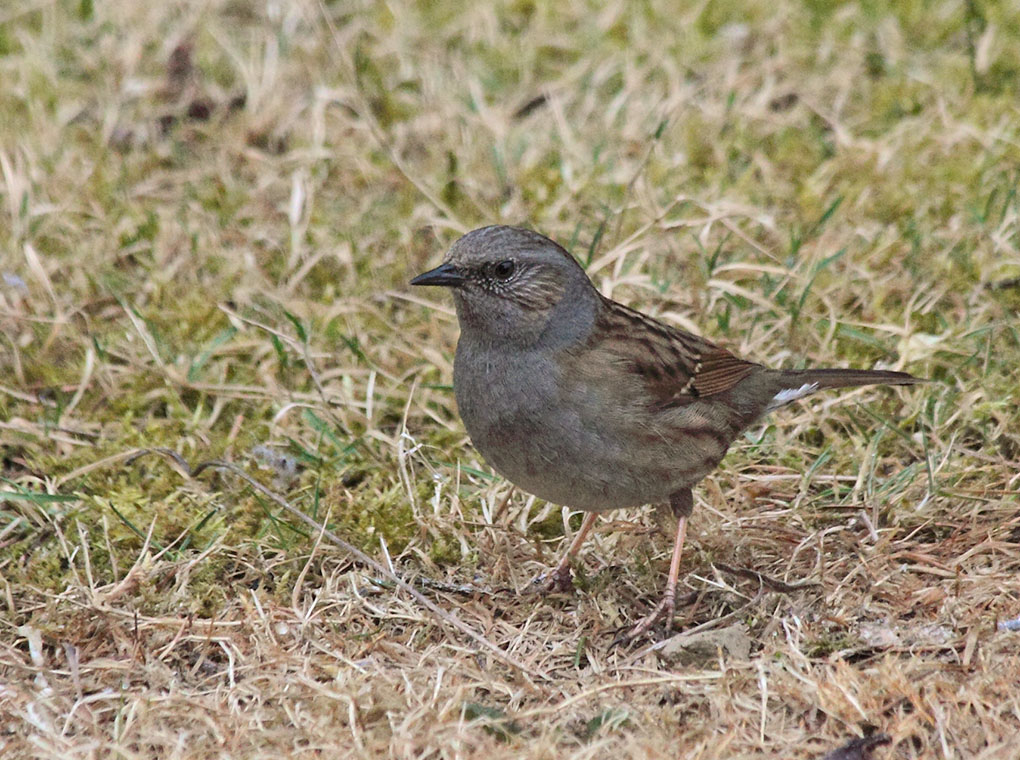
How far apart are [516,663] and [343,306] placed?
2.49m

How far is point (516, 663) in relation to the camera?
4.32 m

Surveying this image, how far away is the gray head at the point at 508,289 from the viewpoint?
15.5 ft

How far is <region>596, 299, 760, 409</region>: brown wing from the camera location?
481cm

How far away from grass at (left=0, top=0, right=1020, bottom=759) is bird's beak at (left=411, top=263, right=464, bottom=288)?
2.96 ft

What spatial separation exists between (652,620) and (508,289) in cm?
125

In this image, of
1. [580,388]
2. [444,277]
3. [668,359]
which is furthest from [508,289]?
[668,359]

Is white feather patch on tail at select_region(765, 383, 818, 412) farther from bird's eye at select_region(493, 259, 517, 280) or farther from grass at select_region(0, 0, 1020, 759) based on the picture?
bird's eye at select_region(493, 259, 517, 280)

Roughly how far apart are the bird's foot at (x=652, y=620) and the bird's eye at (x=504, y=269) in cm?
125

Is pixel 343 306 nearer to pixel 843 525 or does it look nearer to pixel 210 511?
pixel 210 511

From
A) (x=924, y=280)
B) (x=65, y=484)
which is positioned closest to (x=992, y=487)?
(x=924, y=280)

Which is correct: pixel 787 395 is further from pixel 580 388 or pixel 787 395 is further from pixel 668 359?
pixel 580 388

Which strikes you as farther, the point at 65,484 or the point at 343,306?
the point at 343,306

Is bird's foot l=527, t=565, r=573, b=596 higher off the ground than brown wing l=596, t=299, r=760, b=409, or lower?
lower

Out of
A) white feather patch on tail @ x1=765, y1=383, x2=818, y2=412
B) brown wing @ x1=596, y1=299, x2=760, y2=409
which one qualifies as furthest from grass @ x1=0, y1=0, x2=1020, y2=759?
brown wing @ x1=596, y1=299, x2=760, y2=409
